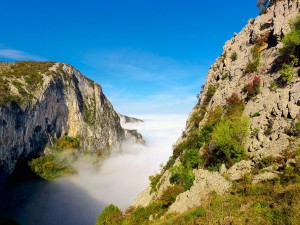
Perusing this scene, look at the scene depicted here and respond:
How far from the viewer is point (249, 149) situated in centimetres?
2345

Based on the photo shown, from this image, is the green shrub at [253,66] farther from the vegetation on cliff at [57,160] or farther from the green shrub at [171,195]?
the vegetation on cliff at [57,160]

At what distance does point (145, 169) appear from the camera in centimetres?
14025

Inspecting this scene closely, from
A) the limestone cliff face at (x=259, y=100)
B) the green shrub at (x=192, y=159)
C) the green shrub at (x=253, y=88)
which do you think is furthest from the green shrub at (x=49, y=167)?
the green shrub at (x=253, y=88)

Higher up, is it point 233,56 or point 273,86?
point 233,56

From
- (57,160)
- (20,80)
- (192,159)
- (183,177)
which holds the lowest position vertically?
(57,160)

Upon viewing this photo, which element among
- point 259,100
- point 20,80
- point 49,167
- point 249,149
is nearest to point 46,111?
point 20,80

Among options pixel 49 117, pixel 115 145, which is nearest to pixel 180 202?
pixel 49 117

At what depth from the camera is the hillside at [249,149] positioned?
1606 centimetres

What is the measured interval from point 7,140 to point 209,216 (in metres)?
56.4

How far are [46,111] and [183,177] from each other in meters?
62.4

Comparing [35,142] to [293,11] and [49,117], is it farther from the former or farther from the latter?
[293,11]

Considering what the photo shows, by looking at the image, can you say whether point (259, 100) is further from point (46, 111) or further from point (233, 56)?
point (46, 111)

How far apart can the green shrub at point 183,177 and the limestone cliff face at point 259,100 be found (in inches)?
24.2

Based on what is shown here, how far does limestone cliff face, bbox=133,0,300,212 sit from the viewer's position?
21.6m
